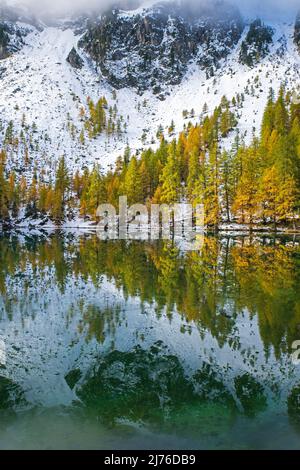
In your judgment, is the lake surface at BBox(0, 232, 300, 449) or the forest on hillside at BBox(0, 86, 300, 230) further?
the forest on hillside at BBox(0, 86, 300, 230)

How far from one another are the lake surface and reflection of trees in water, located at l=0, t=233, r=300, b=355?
103mm

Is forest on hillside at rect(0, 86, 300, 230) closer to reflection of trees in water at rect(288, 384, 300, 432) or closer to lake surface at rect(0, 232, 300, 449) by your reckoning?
lake surface at rect(0, 232, 300, 449)

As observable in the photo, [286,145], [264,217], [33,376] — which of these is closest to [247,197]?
[264,217]

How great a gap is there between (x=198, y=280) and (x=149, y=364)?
11.4 m

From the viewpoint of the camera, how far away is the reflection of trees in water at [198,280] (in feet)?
44.1

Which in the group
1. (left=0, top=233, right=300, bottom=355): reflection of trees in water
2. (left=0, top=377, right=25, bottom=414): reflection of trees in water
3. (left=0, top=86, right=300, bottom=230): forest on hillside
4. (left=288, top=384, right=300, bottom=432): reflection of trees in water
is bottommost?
(left=288, top=384, right=300, bottom=432): reflection of trees in water

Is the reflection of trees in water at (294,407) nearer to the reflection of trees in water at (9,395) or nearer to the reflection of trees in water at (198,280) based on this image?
the reflection of trees in water at (198,280)

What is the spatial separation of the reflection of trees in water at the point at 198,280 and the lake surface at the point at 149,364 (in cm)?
10

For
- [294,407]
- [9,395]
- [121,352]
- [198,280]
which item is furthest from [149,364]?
[198,280]

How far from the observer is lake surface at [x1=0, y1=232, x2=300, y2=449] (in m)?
6.75

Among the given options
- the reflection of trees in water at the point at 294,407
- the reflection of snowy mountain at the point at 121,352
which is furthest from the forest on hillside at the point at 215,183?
the reflection of trees in water at the point at 294,407

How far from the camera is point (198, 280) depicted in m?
20.9

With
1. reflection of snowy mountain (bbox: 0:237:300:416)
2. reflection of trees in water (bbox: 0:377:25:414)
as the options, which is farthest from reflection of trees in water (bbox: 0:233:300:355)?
reflection of trees in water (bbox: 0:377:25:414)

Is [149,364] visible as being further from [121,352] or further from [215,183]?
[215,183]
